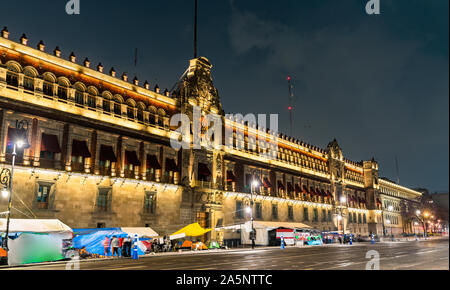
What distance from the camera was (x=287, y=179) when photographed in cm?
6128

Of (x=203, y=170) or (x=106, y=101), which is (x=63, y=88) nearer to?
(x=106, y=101)

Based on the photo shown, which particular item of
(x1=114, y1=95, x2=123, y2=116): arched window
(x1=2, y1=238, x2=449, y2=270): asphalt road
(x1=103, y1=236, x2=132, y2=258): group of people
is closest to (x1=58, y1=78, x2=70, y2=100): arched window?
(x1=114, y1=95, x2=123, y2=116): arched window

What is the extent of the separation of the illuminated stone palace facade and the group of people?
5093 mm

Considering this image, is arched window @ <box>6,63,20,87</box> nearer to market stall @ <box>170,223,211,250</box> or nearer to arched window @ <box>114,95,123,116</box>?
arched window @ <box>114,95,123,116</box>

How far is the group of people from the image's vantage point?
90.8 ft

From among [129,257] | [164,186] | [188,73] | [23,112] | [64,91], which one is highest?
[188,73]

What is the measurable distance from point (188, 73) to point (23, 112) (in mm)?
22366

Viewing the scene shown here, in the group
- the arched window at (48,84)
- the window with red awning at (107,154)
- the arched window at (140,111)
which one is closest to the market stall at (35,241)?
the window with red awning at (107,154)

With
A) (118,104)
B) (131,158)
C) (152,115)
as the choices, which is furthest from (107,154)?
(152,115)

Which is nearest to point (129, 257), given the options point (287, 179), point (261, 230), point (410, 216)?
point (261, 230)

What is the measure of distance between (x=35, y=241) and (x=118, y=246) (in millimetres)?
6126

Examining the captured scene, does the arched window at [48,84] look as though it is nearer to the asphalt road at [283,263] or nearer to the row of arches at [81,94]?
the row of arches at [81,94]

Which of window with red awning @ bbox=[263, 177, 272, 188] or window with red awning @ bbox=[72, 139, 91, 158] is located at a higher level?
window with red awning @ bbox=[72, 139, 91, 158]

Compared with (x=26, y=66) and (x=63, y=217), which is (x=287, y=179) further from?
(x=26, y=66)
